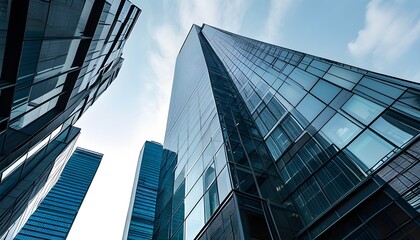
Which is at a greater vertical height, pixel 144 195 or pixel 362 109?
pixel 144 195

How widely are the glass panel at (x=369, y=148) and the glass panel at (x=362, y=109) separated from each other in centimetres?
96

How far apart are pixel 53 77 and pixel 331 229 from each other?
14.6 meters

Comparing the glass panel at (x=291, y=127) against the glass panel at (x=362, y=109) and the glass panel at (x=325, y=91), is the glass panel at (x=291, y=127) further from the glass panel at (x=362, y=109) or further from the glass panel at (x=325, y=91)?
the glass panel at (x=362, y=109)

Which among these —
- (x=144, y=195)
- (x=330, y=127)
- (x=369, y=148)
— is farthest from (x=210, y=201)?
(x=144, y=195)

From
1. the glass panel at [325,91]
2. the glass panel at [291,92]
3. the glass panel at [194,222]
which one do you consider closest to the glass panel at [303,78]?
the glass panel at [291,92]

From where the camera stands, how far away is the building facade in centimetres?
778

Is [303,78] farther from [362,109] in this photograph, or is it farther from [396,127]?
[396,127]

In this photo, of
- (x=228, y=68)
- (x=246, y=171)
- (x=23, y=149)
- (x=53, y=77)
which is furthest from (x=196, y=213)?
(x=228, y=68)

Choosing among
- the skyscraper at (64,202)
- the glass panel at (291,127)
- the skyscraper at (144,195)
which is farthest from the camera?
the skyscraper at (64,202)

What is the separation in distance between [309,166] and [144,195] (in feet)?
351

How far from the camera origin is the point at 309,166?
1353cm

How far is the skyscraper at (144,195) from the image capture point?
300 feet

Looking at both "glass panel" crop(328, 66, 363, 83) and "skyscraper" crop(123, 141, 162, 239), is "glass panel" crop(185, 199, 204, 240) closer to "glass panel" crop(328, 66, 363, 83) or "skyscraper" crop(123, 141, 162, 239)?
"glass panel" crop(328, 66, 363, 83)

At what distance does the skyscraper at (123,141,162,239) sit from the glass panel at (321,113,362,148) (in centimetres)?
7652
